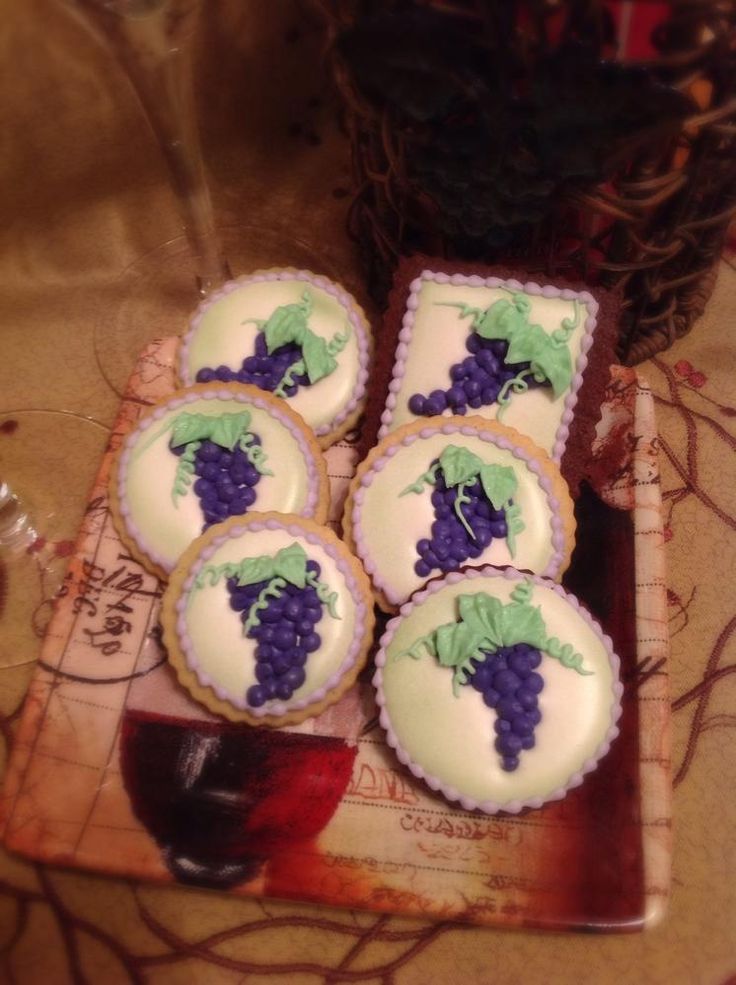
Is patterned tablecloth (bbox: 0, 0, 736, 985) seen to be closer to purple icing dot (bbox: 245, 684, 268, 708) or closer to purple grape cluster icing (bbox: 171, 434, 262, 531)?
purple icing dot (bbox: 245, 684, 268, 708)

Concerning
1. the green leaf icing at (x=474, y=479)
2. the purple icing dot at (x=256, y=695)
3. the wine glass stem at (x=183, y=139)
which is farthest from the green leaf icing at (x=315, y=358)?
the purple icing dot at (x=256, y=695)

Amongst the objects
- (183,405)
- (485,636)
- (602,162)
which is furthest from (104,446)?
(602,162)

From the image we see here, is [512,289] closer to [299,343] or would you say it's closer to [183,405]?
[299,343]

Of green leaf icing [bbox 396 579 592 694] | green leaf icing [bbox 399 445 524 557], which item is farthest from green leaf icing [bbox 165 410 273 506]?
green leaf icing [bbox 396 579 592 694]

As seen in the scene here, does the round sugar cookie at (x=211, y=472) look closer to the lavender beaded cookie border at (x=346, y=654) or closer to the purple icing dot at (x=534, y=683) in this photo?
the lavender beaded cookie border at (x=346, y=654)

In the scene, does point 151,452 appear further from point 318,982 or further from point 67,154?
point 67,154

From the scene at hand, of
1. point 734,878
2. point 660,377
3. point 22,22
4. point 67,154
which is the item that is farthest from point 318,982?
point 22,22
